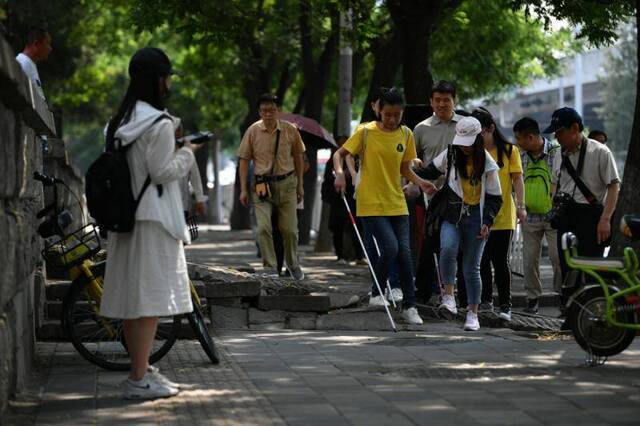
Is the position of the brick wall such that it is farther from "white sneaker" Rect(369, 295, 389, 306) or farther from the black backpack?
"white sneaker" Rect(369, 295, 389, 306)

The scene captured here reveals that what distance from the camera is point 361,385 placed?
824cm

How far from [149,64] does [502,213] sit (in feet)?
17.0

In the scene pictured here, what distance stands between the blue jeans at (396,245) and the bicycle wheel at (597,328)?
2901 mm

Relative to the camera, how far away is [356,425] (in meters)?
6.90

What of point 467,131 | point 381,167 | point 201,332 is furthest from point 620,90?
point 201,332

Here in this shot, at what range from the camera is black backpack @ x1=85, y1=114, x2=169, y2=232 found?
775 cm

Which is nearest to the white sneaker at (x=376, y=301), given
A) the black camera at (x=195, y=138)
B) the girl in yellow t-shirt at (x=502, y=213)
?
the girl in yellow t-shirt at (x=502, y=213)

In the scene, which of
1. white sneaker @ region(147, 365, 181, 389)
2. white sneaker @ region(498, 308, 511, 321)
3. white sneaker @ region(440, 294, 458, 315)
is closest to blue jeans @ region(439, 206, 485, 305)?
white sneaker @ region(440, 294, 458, 315)

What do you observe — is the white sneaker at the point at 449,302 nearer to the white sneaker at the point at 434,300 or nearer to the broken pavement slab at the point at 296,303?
the white sneaker at the point at 434,300

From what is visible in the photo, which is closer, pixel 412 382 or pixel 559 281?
pixel 412 382

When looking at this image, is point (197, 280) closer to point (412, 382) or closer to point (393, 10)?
point (412, 382)

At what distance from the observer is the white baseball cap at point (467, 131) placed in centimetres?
1137

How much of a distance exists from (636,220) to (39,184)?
4.02 m

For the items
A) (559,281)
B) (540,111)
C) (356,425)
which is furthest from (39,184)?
(540,111)
